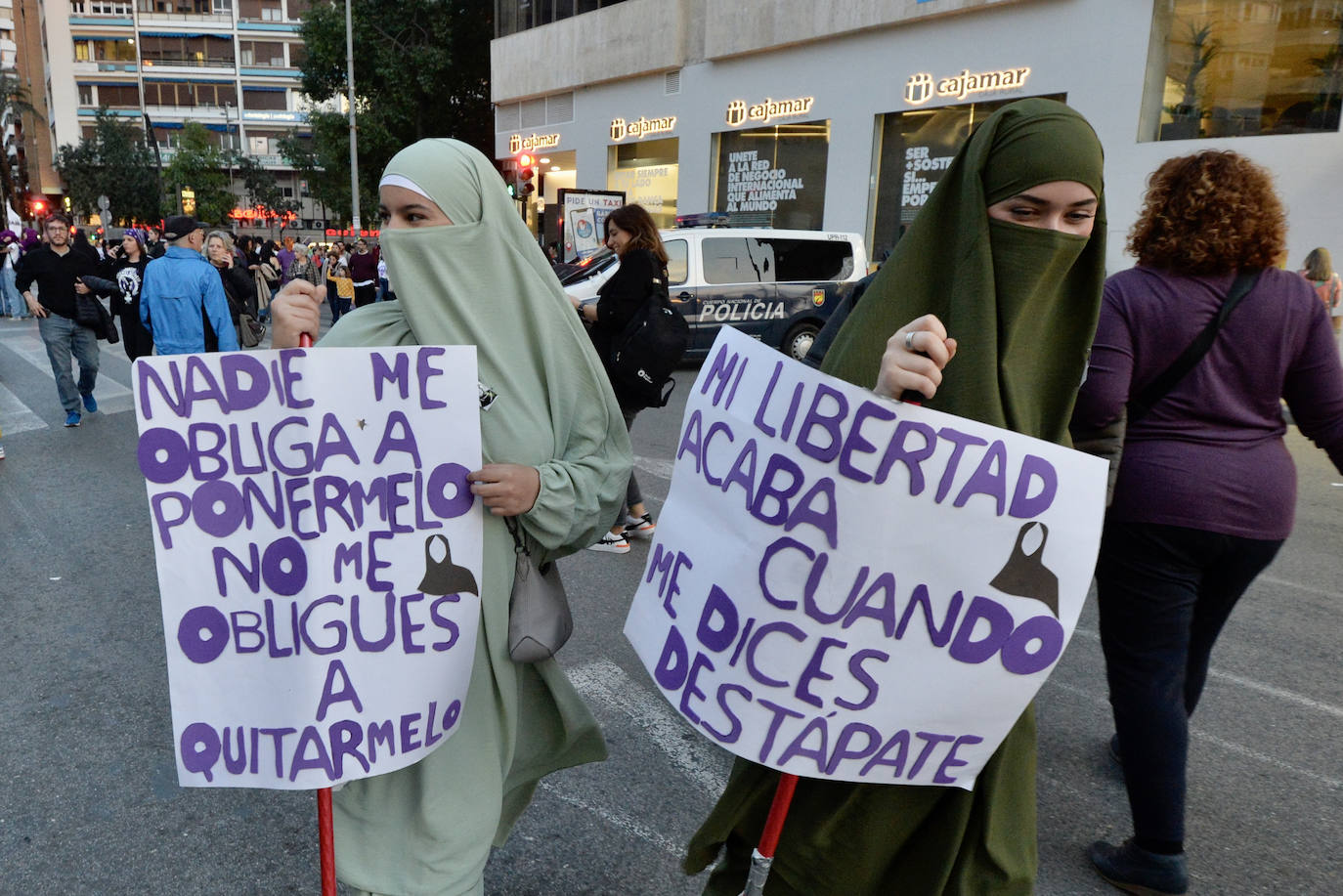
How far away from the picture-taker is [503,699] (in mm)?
1925

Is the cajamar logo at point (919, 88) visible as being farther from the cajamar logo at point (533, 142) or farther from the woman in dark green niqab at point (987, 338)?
the woman in dark green niqab at point (987, 338)

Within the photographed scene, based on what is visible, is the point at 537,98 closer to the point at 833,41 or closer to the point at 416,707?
A: the point at 833,41

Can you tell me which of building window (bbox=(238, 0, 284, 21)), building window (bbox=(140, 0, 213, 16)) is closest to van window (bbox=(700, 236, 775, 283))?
building window (bbox=(238, 0, 284, 21))

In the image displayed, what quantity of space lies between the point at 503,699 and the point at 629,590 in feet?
9.43

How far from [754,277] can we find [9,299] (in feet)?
53.5

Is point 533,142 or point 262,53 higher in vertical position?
point 262,53

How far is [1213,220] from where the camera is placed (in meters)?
2.25

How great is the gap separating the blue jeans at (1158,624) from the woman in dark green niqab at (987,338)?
85cm

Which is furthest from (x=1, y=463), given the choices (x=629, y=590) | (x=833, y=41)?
(x=833, y=41)

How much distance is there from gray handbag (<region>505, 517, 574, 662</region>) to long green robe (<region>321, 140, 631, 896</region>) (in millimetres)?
23

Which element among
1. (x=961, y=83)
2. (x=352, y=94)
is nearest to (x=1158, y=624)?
(x=961, y=83)

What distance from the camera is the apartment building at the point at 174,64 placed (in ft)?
241

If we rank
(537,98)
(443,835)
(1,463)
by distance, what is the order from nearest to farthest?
(443,835) < (1,463) < (537,98)

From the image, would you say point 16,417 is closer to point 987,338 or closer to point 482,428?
point 482,428
